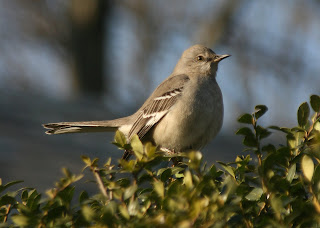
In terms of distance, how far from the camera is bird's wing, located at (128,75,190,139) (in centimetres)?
514

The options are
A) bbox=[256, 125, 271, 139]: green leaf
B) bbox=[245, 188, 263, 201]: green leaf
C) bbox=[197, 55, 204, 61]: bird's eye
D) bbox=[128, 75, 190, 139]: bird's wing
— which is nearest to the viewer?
bbox=[245, 188, 263, 201]: green leaf

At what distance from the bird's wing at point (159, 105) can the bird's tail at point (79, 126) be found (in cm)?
35

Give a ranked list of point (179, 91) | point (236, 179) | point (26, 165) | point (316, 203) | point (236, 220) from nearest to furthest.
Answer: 1. point (316, 203)
2. point (236, 220)
3. point (236, 179)
4. point (26, 165)
5. point (179, 91)

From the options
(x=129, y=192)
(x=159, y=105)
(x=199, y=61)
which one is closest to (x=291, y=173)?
(x=129, y=192)

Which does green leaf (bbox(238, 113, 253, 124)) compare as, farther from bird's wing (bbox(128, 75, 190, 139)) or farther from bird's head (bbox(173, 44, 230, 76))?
bird's head (bbox(173, 44, 230, 76))

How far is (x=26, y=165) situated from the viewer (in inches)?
187

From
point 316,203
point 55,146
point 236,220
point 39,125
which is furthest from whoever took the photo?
point 39,125

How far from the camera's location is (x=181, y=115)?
4.87m

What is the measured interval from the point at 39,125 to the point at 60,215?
4.10 meters

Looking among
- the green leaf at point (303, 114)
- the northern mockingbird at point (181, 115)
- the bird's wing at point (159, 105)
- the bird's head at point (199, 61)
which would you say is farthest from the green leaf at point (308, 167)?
the bird's head at point (199, 61)

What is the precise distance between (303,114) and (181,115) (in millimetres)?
2635

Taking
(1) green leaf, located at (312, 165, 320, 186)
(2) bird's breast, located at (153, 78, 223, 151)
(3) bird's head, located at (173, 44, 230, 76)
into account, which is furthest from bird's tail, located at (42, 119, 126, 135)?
(1) green leaf, located at (312, 165, 320, 186)

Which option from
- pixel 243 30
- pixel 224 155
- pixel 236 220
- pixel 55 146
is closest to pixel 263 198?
pixel 236 220

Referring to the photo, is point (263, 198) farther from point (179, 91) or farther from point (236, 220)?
point (179, 91)
